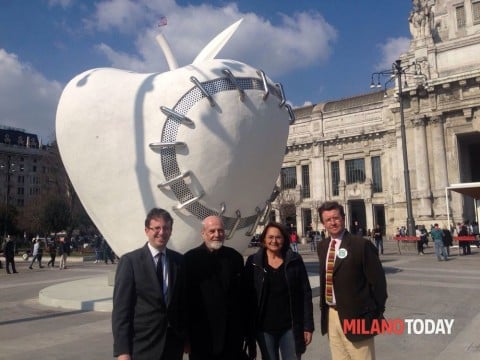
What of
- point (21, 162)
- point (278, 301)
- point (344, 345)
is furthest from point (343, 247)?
point (21, 162)

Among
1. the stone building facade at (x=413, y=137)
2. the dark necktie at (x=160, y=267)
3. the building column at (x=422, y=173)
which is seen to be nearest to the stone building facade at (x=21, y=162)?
the stone building facade at (x=413, y=137)

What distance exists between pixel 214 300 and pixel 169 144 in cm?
676

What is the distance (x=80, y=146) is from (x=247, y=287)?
311 inches

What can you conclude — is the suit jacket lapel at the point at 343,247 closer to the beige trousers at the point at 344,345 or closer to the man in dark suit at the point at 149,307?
the beige trousers at the point at 344,345

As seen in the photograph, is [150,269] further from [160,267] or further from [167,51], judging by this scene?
[167,51]

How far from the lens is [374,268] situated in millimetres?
3941

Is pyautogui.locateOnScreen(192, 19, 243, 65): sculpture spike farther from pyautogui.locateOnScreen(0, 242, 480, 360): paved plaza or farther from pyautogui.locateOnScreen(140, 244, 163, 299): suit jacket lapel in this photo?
pyautogui.locateOnScreen(140, 244, 163, 299): suit jacket lapel

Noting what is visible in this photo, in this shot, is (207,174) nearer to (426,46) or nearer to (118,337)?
(118,337)

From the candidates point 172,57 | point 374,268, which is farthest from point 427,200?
point 374,268

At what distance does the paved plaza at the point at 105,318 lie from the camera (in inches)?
247

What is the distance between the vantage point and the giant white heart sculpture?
1017cm

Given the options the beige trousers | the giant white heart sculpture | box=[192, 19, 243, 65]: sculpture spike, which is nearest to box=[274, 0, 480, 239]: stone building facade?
box=[192, 19, 243, 65]: sculpture spike

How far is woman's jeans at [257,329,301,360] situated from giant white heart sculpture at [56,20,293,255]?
6.47 metres

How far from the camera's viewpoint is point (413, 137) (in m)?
42.7
